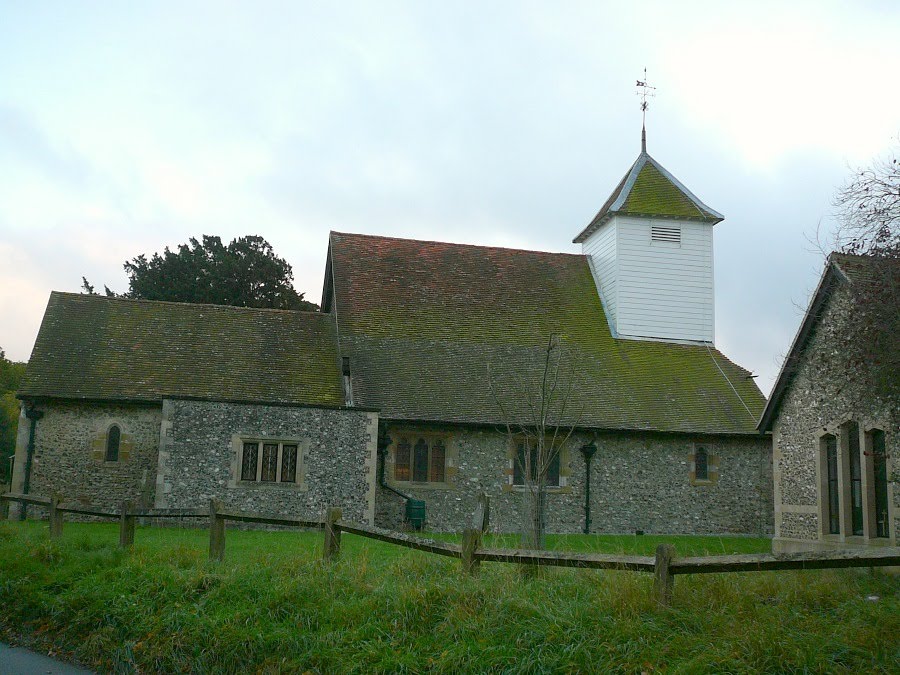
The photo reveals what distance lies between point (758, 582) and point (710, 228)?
22511 mm

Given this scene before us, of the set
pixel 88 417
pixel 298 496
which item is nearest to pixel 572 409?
pixel 298 496

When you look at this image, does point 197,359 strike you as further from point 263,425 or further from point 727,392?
point 727,392

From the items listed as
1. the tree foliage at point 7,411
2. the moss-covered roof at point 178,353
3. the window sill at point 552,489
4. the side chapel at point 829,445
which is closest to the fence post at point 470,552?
the side chapel at point 829,445

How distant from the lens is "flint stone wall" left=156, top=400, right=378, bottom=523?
19391 mm

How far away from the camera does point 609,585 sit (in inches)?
285

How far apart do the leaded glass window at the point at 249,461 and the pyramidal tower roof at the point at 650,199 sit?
14208mm

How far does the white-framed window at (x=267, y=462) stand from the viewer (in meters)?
20.0

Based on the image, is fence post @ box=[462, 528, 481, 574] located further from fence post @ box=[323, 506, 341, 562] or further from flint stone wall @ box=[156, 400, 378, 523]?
flint stone wall @ box=[156, 400, 378, 523]

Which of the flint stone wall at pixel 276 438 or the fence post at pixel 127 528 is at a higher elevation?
the flint stone wall at pixel 276 438

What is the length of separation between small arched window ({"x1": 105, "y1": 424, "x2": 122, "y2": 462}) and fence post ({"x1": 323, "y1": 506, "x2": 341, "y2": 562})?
1367cm

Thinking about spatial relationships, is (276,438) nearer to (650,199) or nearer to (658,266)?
(658,266)

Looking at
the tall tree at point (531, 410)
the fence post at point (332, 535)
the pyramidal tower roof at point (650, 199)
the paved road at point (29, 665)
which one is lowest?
the paved road at point (29, 665)

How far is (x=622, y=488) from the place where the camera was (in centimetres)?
2272

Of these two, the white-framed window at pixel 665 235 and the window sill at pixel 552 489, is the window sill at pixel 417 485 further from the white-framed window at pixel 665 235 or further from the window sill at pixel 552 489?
the white-framed window at pixel 665 235
